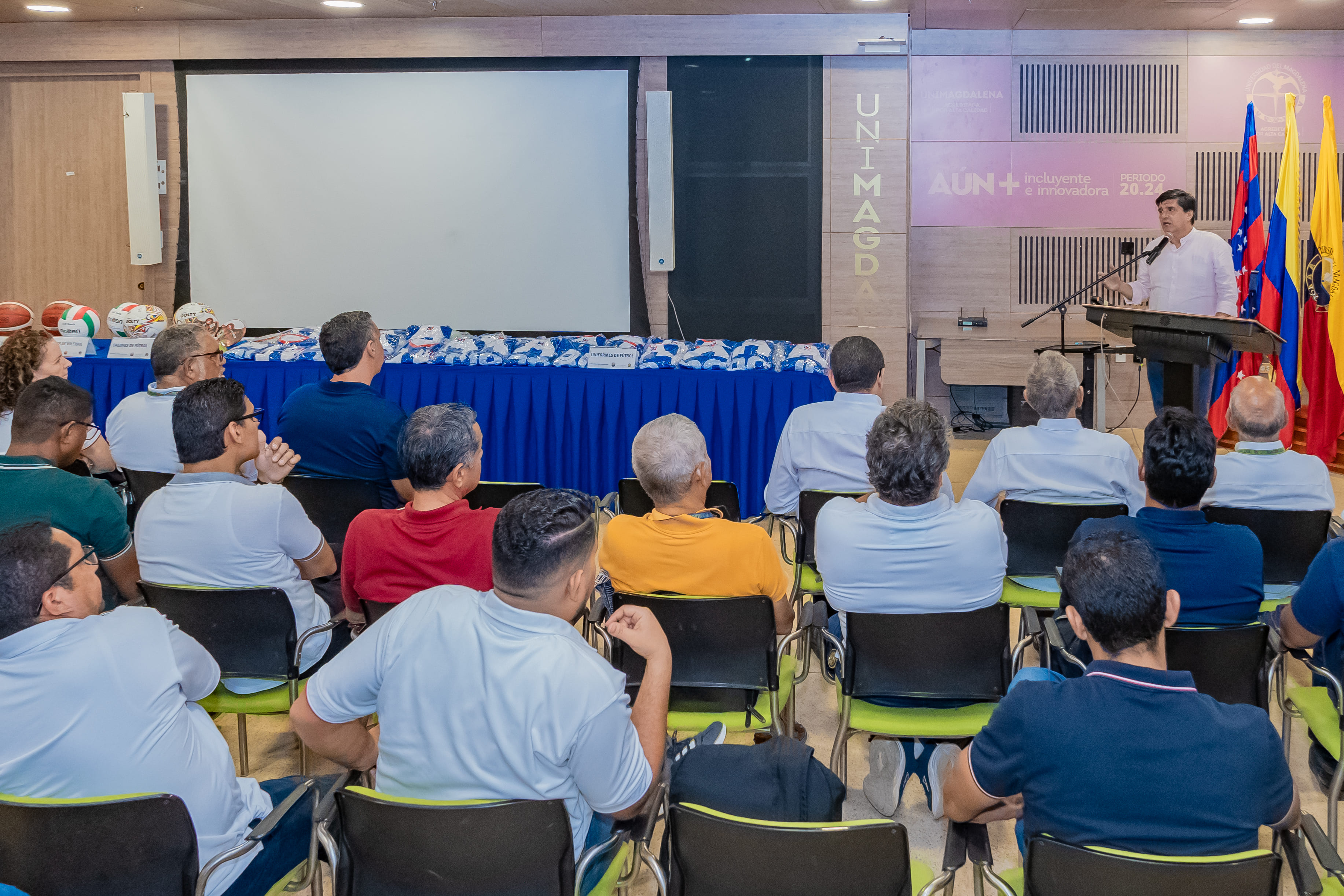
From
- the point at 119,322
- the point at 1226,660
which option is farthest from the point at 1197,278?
the point at 119,322

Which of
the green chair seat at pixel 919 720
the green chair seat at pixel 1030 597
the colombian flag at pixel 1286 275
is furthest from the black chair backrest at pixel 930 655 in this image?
the colombian flag at pixel 1286 275

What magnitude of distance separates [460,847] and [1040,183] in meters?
7.57

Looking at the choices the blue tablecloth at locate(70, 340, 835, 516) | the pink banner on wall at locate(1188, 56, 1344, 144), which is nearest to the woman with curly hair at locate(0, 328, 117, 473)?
the blue tablecloth at locate(70, 340, 835, 516)

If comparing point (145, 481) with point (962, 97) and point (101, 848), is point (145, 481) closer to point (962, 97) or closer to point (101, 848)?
point (101, 848)

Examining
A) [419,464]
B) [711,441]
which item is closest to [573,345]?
[711,441]

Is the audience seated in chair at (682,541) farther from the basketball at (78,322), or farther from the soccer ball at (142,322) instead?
the basketball at (78,322)

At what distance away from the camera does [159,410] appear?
3.96 meters

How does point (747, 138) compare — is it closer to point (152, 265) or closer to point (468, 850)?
point (152, 265)

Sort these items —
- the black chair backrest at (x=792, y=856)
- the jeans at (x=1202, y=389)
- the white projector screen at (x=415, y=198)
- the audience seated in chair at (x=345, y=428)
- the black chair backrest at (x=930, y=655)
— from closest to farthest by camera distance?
1. the black chair backrest at (x=792, y=856)
2. the black chair backrest at (x=930, y=655)
3. the audience seated in chair at (x=345, y=428)
4. the jeans at (x=1202, y=389)
5. the white projector screen at (x=415, y=198)

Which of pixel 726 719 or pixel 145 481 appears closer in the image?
pixel 726 719

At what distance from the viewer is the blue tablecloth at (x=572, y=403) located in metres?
5.26

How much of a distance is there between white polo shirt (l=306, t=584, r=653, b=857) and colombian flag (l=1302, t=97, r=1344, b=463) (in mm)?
6212

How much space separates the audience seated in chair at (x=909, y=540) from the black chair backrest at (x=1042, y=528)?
57 centimetres

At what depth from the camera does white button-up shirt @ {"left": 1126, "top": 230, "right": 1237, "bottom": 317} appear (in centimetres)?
588
